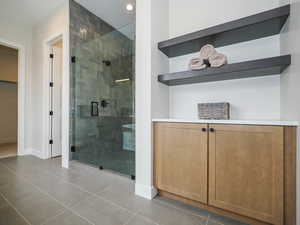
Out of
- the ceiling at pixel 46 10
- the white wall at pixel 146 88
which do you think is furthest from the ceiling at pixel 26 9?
the white wall at pixel 146 88

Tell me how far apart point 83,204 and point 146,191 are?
2.02 feet

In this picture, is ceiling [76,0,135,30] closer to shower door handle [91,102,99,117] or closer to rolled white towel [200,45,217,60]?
shower door handle [91,102,99,117]

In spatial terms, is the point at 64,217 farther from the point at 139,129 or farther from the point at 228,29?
the point at 228,29

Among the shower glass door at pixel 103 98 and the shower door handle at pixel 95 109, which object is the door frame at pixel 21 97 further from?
the shower door handle at pixel 95 109

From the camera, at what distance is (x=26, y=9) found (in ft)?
8.80

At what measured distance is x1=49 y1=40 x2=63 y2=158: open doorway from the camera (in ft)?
9.74

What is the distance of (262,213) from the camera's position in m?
1.03

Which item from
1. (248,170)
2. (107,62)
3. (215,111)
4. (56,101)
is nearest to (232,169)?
(248,170)

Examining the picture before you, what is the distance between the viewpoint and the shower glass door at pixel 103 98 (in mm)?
2316

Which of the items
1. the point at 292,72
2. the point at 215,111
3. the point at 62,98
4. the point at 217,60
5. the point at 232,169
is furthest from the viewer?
the point at 62,98

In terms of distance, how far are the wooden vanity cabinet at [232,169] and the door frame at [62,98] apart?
1.73 metres

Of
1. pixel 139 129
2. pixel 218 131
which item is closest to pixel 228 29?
pixel 218 131

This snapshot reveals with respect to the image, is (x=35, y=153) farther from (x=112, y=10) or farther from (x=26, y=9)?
(x=112, y=10)

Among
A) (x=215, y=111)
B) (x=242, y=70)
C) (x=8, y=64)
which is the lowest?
(x=215, y=111)
